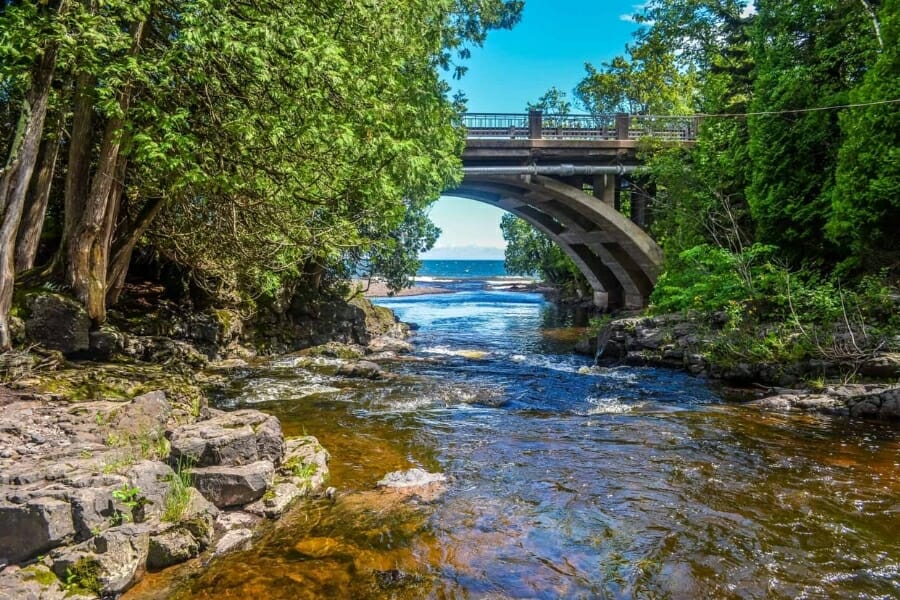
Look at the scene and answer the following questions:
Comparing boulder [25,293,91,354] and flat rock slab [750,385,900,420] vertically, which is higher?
boulder [25,293,91,354]

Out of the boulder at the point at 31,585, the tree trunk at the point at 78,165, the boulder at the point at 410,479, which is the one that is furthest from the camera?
the tree trunk at the point at 78,165

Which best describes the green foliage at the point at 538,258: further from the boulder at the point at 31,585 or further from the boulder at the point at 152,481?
the boulder at the point at 31,585

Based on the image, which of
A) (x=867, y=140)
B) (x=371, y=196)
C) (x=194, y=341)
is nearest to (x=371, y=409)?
(x=371, y=196)

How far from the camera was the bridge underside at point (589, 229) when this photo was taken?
67.6 feet

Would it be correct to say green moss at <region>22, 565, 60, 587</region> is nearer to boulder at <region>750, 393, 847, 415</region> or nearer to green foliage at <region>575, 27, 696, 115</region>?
boulder at <region>750, 393, 847, 415</region>

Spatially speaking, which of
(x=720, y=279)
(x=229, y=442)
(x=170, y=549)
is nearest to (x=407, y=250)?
(x=720, y=279)

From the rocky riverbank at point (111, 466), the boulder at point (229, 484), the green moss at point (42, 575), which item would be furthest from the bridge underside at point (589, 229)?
the green moss at point (42, 575)

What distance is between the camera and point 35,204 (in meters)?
6.94

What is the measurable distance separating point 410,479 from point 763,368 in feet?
26.9

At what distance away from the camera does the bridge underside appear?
2061 centimetres

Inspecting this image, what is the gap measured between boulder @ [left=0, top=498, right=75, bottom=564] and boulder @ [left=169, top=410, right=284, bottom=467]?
124 centimetres

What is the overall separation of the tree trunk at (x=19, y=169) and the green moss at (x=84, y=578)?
13.2ft

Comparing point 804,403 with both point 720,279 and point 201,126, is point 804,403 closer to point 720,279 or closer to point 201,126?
point 720,279

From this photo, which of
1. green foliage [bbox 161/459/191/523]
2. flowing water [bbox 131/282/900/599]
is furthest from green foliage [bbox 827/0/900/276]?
green foliage [bbox 161/459/191/523]
